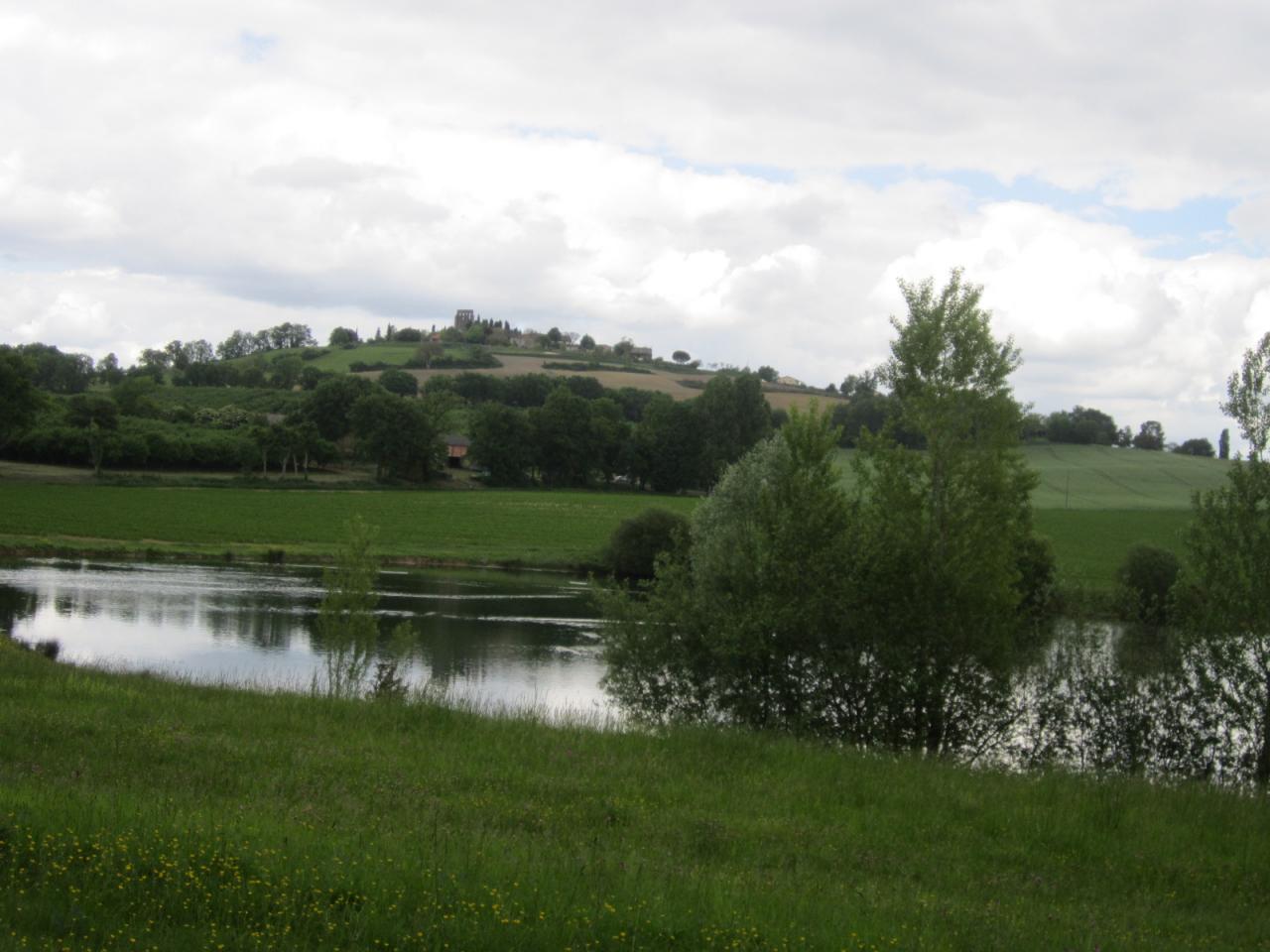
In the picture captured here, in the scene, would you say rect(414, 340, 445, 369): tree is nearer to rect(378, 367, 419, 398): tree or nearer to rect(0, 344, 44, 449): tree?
rect(378, 367, 419, 398): tree

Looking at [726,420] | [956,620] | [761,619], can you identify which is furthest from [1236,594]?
[726,420]

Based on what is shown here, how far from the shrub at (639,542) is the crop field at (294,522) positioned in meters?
2.44

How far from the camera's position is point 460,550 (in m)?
68.6

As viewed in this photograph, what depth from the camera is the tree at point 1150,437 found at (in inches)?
5792

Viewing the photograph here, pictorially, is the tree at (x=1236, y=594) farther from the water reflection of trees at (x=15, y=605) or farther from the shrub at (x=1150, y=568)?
the shrub at (x=1150, y=568)

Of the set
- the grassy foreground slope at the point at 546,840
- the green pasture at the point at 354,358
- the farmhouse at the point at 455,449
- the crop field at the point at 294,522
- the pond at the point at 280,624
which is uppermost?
the green pasture at the point at 354,358

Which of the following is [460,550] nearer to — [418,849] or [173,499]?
[173,499]

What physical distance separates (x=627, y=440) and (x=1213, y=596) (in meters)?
99.8

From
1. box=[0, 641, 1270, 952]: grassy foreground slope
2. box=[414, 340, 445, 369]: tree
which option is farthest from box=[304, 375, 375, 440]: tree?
box=[0, 641, 1270, 952]: grassy foreground slope

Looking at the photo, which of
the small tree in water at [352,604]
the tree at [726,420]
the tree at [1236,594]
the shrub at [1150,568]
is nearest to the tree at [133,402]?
the tree at [726,420]

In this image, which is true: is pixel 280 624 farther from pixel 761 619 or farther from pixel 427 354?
pixel 427 354

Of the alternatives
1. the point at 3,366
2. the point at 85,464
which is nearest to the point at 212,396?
the point at 85,464

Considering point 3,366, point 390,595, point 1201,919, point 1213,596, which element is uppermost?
point 3,366

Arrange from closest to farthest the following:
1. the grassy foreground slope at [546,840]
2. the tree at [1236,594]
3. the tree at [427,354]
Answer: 1. the grassy foreground slope at [546,840]
2. the tree at [1236,594]
3. the tree at [427,354]
